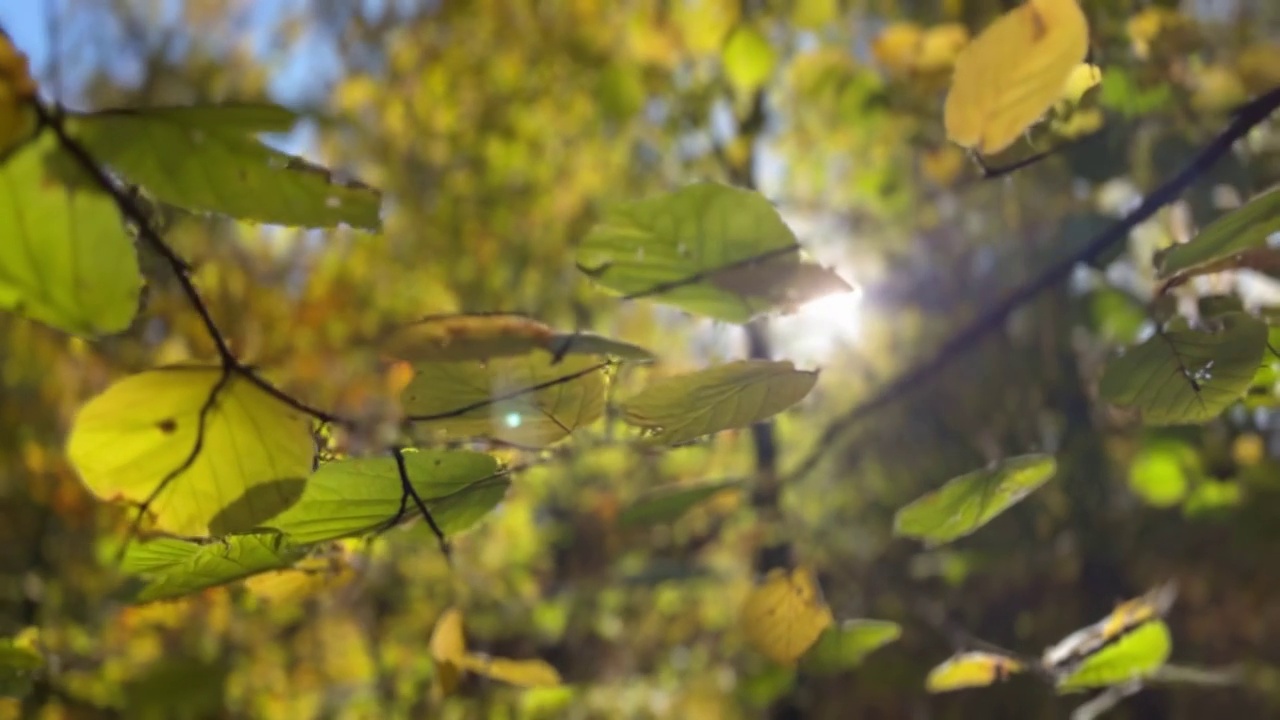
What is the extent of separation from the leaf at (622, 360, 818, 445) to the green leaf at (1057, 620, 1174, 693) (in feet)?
0.83

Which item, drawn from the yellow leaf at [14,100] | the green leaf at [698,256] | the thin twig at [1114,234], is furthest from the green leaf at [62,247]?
the thin twig at [1114,234]

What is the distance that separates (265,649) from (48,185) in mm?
1532

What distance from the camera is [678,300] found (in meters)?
0.26

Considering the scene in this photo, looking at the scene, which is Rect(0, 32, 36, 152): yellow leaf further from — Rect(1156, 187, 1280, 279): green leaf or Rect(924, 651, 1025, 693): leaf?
Rect(924, 651, 1025, 693): leaf

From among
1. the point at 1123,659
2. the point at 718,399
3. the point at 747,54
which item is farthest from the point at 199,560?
the point at 747,54

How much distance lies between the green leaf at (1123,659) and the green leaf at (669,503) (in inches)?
7.5

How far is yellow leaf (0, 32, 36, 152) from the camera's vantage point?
0.17m

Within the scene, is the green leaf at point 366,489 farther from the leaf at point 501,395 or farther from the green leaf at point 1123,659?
the green leaf at point 1123,659

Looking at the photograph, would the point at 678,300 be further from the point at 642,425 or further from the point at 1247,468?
the point at 1247,468

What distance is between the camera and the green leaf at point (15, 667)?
30 centimetres

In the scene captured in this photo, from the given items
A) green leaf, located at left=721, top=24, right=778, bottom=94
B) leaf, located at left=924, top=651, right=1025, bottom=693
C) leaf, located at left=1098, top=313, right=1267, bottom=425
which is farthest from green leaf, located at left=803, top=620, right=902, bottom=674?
green leaf, located at left=721, top=24, right=778, bottom=94

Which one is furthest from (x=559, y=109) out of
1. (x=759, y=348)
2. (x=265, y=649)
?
(x=265, y=649)

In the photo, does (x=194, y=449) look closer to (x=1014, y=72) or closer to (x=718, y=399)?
(x=718, y=399)

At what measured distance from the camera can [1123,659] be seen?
1.37 feet
